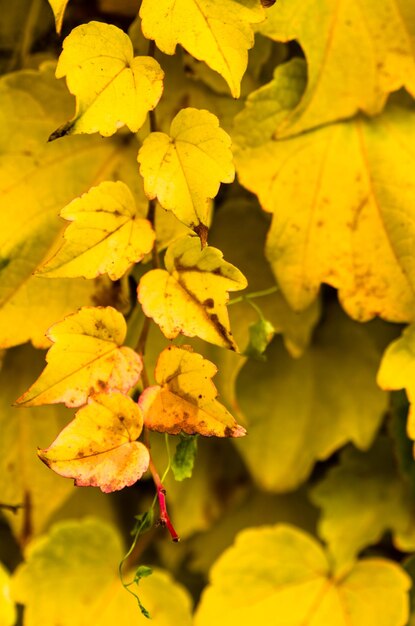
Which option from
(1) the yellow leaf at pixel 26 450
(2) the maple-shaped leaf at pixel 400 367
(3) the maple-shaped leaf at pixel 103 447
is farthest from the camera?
(1) the yellow leaf at pixel 26 450

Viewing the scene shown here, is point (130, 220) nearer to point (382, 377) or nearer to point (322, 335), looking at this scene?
point (382, 377)

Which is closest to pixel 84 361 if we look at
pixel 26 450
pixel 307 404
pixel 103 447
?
pixel 103 447

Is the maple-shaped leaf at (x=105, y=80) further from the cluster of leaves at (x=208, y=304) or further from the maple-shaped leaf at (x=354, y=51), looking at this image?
the maple-shaped leaf at (x=354, y=51)

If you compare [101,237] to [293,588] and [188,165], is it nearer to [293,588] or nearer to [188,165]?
[188,165]

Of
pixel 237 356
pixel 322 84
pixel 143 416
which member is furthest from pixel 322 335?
pixel 143 416

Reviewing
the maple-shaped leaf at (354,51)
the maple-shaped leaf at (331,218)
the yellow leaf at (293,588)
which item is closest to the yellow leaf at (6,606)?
the yellow leaf at (293,588)

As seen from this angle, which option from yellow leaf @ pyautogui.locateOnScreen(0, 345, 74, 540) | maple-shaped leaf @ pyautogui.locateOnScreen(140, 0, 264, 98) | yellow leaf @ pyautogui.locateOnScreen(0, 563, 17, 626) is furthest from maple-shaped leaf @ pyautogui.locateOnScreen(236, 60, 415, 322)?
yellow leaf @ pyautogui.locateOnScreen(0, 563, 17, 626)
